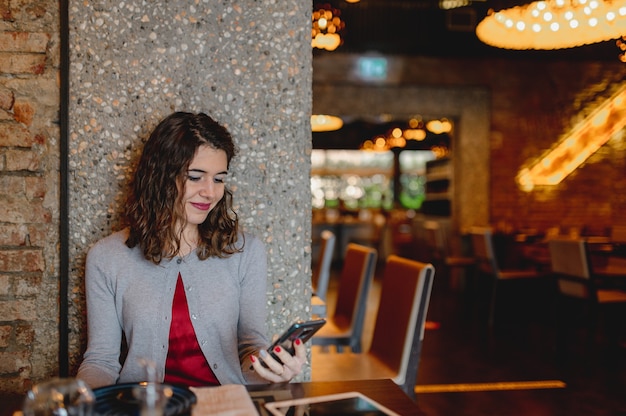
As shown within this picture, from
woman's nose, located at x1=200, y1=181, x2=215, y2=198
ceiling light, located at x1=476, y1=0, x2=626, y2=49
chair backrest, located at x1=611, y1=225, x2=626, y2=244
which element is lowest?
chair backrest, located at x1=611, y1=225, x2=626, y2=244

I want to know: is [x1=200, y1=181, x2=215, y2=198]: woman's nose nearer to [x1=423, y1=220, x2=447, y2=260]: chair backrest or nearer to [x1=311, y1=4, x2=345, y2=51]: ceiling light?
[x1=311, y1=4, x2=345, y2=51]: ceiling light

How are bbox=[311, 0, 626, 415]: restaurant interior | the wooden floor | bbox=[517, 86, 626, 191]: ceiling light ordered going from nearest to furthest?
1. the wooden floor
2. bbox=[311, 0, 626, 415]: restaurant interior
3. bbox=[517, 86, 626, 191]: ceiling light

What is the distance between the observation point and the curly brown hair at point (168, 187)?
158cm

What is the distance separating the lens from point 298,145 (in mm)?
1863

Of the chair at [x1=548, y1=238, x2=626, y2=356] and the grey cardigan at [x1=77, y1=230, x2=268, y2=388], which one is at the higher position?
the grey cardigan at [x1=77, y1=230, x2=268, y2=388]

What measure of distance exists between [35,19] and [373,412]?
1548 millimetres

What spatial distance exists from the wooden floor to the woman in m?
1.22

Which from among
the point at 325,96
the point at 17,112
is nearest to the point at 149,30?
the point at 17,112

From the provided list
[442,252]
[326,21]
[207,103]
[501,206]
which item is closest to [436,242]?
[442,252]

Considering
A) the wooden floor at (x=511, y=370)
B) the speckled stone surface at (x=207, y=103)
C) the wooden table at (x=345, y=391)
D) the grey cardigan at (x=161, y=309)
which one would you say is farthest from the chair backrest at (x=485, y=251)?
the wooden table at (x=345, y=391)

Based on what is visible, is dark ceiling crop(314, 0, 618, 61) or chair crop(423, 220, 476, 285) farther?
chair crop(423, 220, 476, 285)

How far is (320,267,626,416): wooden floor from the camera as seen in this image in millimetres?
3443

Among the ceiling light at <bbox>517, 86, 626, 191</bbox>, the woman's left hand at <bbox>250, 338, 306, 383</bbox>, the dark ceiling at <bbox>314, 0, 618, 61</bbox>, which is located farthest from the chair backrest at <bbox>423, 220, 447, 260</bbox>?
the woman's left hand at <bbox>250, 338, 306, 383</bbox>

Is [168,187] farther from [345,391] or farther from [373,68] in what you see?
[373,68]
